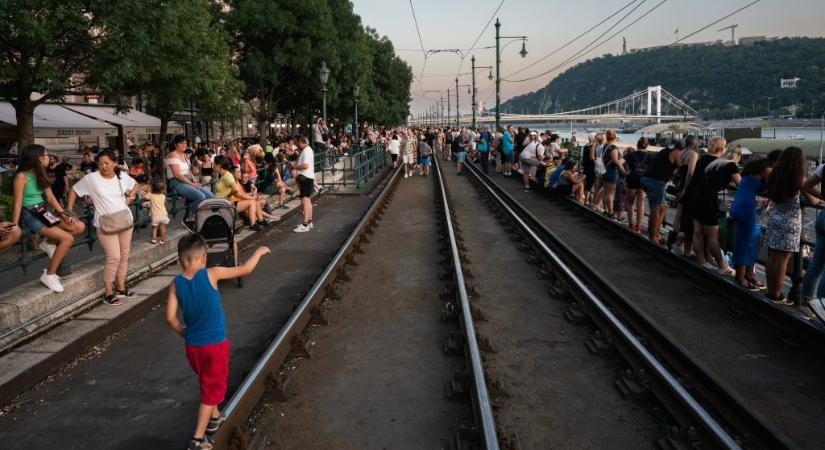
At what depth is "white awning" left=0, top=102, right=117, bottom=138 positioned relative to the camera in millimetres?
19312

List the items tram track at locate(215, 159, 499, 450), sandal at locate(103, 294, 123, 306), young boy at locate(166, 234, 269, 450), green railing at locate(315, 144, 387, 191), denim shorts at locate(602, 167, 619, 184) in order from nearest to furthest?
young boy at locate(166, 234, 269, 450), tram track at locate(215, 159, 499, 450), sandal at locate(103, 294, 123, 306), denim shorts at locate(602, 167, 619, 184), green railing at locate(315, 144, 387, 191)

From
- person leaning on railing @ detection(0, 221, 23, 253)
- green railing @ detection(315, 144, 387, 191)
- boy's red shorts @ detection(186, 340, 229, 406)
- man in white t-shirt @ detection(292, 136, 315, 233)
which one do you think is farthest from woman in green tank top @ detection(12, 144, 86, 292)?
green railing @ detection(315, 144, 387, 191)

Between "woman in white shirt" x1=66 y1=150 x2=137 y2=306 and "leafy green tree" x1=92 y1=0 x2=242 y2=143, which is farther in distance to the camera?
"leafy green tree" x1=92 y1=0 x2=242 y2=143

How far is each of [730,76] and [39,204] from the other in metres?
140

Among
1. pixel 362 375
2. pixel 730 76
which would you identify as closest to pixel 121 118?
pixel 362 375

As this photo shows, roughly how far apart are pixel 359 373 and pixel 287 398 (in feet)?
2.56

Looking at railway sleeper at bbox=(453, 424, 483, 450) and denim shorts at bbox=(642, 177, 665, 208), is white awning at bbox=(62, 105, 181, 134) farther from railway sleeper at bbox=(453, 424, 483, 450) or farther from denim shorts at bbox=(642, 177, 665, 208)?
railway sleeper at bbox=(453, 424, 483, 450)

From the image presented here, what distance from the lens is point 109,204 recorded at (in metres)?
6.93

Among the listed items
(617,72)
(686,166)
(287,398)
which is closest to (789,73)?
(617,72)

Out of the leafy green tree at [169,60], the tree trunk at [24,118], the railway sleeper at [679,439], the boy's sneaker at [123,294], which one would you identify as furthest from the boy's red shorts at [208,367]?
the tree trunk at [24,118]

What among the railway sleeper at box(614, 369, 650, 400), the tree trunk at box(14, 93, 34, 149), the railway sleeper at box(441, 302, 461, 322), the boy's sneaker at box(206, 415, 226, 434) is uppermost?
the tree trunk at box(14, 93, 34, 149)

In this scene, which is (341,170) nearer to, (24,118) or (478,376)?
(24,118)

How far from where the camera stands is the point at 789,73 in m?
105

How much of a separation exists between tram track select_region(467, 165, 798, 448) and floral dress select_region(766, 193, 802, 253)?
1.67 m
